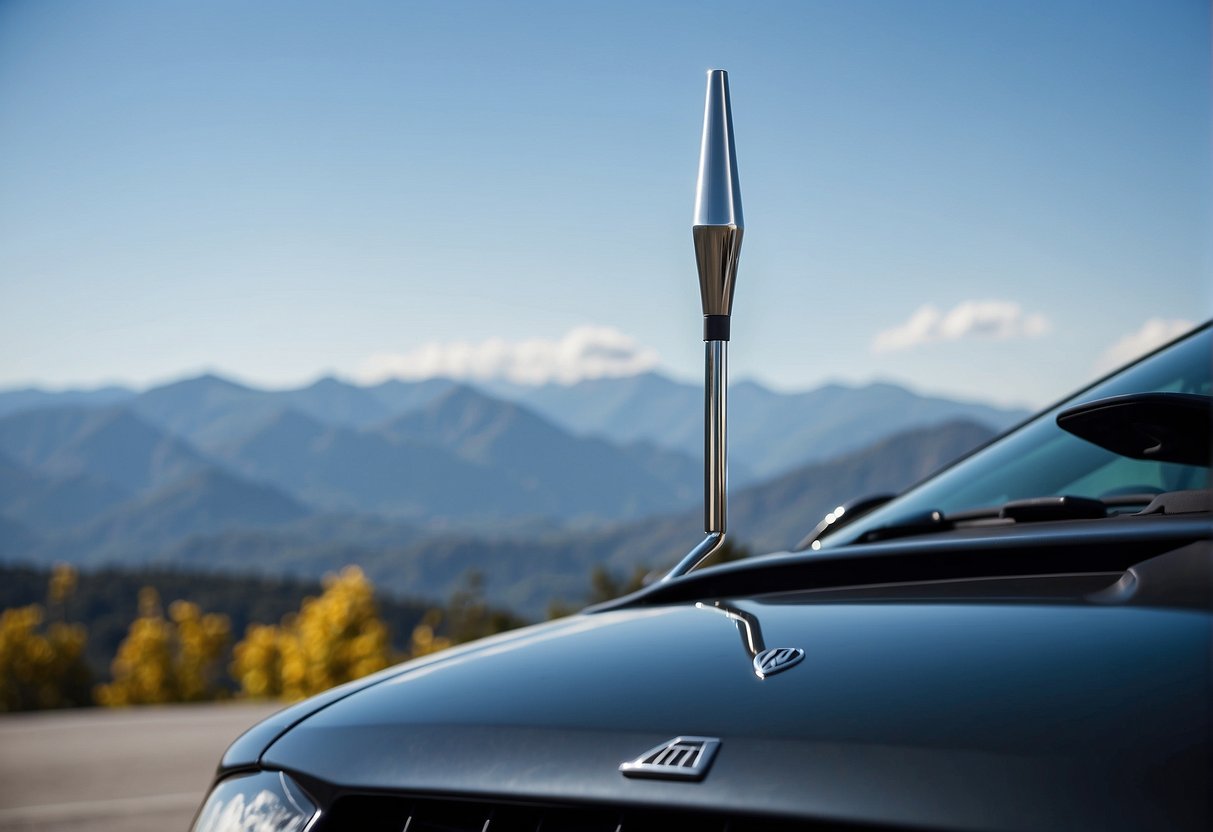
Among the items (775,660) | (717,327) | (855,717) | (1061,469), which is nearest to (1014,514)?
(1061,469)

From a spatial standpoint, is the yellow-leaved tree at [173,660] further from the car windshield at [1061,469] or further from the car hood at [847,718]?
the car hood at [847,718]

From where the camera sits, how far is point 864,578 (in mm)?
1396

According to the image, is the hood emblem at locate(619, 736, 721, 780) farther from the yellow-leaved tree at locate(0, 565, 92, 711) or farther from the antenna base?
the yellow-leaved tree at locate(0, 565, 92, 711)

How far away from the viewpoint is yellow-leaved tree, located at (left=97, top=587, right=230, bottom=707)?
62.3 feet

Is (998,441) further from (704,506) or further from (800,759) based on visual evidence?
(800,759)

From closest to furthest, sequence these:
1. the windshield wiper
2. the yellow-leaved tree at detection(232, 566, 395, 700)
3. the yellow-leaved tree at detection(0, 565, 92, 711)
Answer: the windshield wiper < the yellow-leaved tree at detection(232, 566, 395, 700) < the yellow-leaved tree at detection(0, 565, 92, 711)

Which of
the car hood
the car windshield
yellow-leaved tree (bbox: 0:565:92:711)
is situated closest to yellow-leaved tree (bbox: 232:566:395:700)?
yellow-leaved tree (bbox: 0:565:92:711)

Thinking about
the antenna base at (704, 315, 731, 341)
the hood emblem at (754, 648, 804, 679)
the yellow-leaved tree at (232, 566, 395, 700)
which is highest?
the antenna base at (704, 315, 731, 341)

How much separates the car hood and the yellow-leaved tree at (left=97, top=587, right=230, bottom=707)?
18.3 m

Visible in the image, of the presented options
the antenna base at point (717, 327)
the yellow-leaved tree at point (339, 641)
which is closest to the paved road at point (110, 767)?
the yellow-leaved tree at point (339, 641)

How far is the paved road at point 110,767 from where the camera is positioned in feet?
17.5

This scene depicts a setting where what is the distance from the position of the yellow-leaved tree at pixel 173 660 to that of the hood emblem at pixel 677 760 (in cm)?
1858

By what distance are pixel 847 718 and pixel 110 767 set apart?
664cm

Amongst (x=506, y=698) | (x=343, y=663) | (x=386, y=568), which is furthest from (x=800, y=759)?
(x=386, y=568)
